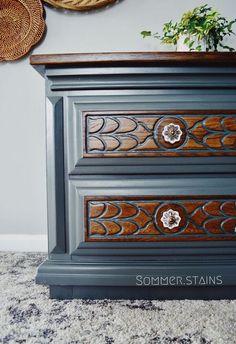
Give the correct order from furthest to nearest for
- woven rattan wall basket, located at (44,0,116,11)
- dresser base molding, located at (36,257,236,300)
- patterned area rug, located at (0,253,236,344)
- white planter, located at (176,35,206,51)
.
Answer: woven rattan wall basket, located at (44,0,116,11)
white planter, located at (176,35,206,51)
dresser base molding, located at (36,257,236,300)
patterned area rug, located at (0,253,236,344)

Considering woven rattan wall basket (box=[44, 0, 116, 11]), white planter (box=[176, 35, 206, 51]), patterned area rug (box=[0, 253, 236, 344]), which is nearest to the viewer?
patterned area rug (box=[0, 253, 236, 344])

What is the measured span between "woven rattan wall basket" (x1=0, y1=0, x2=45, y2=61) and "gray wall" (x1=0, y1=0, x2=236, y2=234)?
30mm

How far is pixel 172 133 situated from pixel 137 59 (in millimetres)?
169

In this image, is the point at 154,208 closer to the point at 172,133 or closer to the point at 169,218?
the point at 169,218

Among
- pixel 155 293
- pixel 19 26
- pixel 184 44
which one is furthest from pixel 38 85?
pixel 155 293

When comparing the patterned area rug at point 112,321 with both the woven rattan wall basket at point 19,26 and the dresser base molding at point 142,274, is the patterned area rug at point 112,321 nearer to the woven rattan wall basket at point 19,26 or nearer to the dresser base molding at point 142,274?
the dresser base molding at point 142,274

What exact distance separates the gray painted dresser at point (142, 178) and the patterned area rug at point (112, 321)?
0.05 metres

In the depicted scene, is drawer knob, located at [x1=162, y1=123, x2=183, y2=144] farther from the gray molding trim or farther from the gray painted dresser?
the gray molding trim

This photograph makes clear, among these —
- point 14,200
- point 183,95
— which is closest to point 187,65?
point 183,95

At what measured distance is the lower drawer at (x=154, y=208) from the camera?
68cm

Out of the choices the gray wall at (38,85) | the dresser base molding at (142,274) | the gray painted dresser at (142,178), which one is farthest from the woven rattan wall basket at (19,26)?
the dresser base molding at (142,274)

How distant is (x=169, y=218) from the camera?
26.6 inches

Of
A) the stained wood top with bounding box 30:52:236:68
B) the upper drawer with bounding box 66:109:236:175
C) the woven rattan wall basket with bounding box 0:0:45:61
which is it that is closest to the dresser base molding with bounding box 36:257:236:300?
the upper drawer with bounding box 66:109:236:175

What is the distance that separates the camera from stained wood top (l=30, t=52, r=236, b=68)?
64 centimetres
